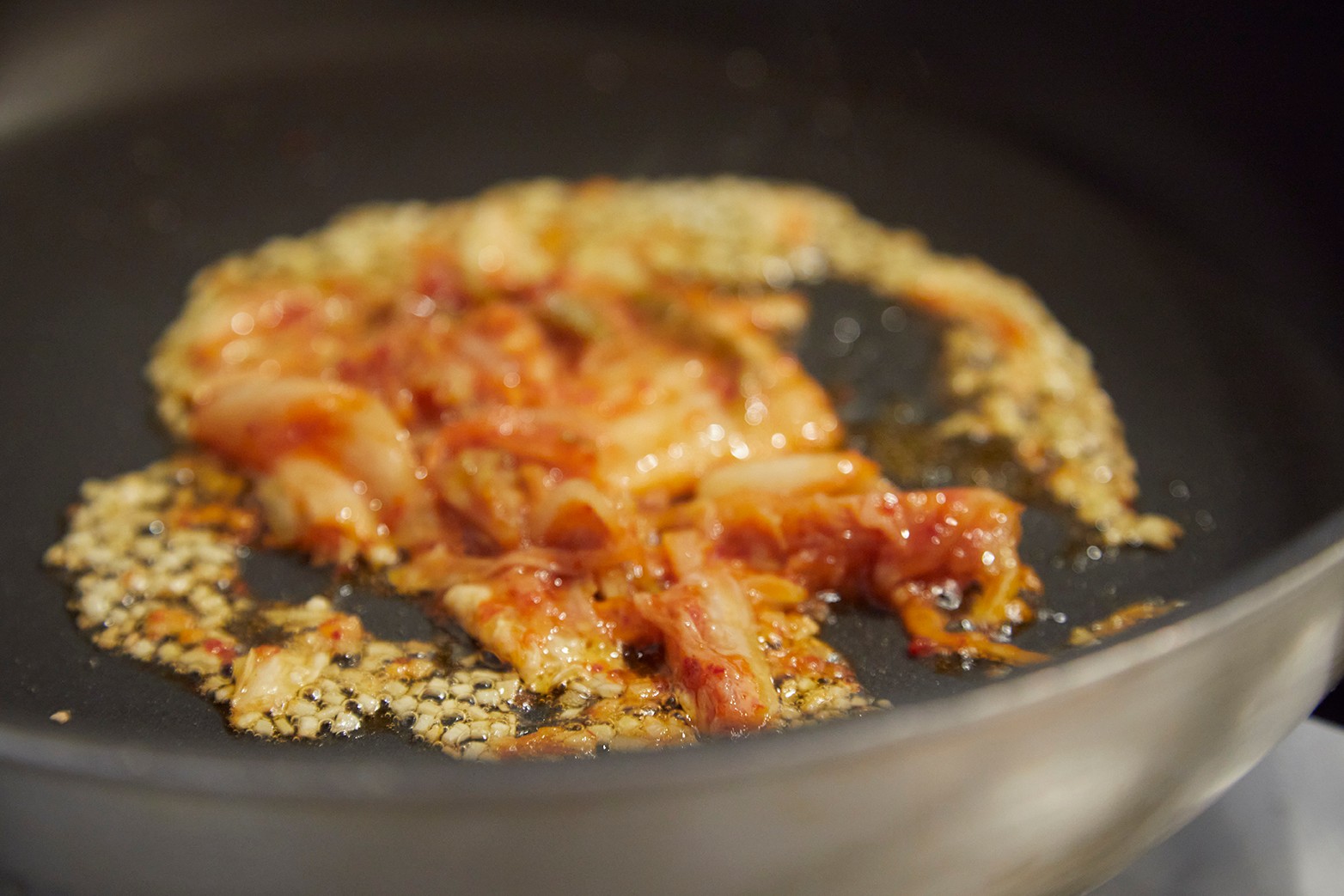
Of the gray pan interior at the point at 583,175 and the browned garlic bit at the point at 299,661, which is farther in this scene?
the gray pan interior at the point at 583,175

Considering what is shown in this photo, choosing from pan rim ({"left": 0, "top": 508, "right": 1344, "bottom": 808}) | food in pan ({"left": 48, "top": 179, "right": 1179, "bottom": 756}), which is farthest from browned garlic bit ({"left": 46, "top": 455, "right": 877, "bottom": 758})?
pan rim ({"left": 0, "top": 508, "right": 1344, "bottom": 808})

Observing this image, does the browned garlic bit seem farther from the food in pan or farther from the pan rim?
the pan rim

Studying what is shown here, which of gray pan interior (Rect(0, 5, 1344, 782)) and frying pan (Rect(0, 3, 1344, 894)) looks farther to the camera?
gray pan interior (Rect(0, 5, 1344, 782))

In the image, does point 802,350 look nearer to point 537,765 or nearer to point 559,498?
point 559,498

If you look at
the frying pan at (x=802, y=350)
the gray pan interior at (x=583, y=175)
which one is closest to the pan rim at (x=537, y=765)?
the frying pan at (x=802, y=350)

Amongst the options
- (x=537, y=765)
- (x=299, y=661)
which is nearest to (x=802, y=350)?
(x=299, y=661)

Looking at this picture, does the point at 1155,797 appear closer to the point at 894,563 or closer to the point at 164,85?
the point at 894,563

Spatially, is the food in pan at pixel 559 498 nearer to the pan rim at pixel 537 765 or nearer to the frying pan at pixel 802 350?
the frying pan at pixel 802 350
